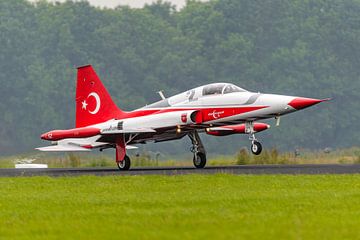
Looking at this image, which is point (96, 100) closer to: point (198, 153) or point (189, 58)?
point (198, 153)

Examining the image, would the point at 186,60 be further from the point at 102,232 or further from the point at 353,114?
the point at 102,232

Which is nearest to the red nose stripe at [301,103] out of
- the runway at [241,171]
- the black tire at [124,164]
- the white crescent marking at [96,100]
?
the runway at [241,171]

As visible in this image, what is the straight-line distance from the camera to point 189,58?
93.4 m

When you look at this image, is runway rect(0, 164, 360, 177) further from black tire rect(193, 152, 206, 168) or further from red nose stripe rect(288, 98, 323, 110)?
red nose stripe rect(288, 98, 323, 110)

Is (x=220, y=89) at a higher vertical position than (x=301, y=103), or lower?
higher

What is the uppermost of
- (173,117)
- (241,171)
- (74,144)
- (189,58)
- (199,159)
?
(189,58)

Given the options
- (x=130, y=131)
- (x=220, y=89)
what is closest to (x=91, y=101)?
(x=130, y=131)

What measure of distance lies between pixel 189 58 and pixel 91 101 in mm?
58797

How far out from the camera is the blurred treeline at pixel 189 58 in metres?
86.5

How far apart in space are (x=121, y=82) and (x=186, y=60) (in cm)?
650

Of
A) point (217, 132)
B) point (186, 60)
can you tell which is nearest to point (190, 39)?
point (186, 60)

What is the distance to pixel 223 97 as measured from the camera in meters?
31.1

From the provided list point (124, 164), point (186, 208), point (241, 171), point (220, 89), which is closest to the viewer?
point (186, 208)

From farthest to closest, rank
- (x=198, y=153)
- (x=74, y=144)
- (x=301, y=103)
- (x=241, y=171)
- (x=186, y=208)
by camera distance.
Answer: (x=74, y=144), (x=198, y=153), (x=301, y=103), (x=241, y=171), (x=186, y=208)
